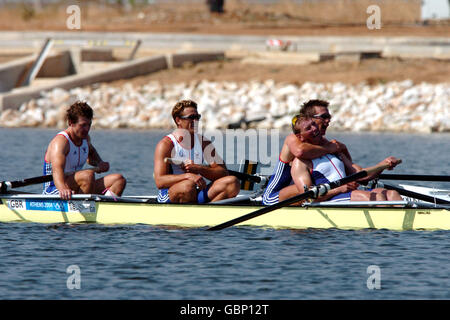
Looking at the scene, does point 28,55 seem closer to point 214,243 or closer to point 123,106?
point 123,106

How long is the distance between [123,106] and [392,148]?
10.6m

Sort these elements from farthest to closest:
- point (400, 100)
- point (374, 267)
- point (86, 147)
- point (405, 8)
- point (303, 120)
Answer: point (405, 8), point (400, 100), point (86, 147), point (303, 120), point (374, 267)

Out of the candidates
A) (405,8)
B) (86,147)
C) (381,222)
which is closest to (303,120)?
(381,222)

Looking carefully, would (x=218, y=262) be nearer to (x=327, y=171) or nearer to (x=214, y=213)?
(x=214, y=213)

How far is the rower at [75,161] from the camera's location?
12.2 meters

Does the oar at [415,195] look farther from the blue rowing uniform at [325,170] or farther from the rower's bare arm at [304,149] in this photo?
the rower's bare arm at [304,149]

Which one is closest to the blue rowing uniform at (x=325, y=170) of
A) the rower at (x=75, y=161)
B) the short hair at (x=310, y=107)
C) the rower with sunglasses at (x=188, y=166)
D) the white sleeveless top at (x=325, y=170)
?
the white sleeveless top at (x=325, y=170)

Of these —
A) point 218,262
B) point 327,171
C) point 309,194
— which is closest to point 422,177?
point 327,171

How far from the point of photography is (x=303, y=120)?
11.6 metres

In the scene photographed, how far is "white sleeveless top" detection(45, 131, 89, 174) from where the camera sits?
12453mm

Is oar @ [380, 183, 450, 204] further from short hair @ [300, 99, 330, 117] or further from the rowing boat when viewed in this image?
short hair @ [300, 99, 330, 117]

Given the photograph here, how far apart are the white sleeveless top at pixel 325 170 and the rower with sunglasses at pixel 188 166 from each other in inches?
43.4

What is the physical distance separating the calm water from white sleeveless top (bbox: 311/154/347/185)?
682mm

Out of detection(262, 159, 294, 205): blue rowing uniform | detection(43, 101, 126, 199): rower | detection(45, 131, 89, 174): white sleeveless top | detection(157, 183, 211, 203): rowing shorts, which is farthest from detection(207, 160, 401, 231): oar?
detection(45, 131, 89, 174): white sleeveless top
